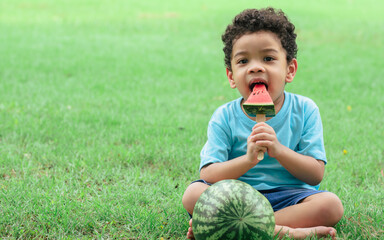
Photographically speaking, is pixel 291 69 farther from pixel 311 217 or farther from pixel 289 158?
pixel 311 217

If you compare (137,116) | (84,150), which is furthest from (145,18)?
(84,150)

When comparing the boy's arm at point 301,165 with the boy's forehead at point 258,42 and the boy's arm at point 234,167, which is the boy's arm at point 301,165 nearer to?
the boy's arm at point 234,167

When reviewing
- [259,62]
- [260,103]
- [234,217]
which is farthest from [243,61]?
[234,217]

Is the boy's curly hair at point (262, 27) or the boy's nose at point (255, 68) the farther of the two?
the boy's curly hair at point (262, 27)

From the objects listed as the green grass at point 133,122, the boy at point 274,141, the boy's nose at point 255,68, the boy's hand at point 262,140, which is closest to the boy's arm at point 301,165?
the boy at point 274,141

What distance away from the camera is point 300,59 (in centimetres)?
1088

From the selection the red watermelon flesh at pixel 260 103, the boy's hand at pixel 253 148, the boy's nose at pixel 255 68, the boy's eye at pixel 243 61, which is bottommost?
the boy's hand at pixel 253 148

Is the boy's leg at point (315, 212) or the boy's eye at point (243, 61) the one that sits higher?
the boy's eye at point (243, 61)

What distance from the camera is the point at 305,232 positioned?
10.1 ft

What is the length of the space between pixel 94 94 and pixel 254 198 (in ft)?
17.2

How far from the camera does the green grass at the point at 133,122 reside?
342cm

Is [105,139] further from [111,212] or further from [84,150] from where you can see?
[111,212]

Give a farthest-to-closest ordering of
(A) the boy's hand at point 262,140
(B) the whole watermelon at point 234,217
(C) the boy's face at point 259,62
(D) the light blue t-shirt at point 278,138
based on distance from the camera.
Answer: (D) the light blue t-shirt at point 278,138 < (C) the boy's face at point 259,62 < (A) the boy's hand at point 262,140 < (B) the whole watermelon at point 234,217

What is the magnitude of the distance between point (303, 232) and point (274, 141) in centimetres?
65
